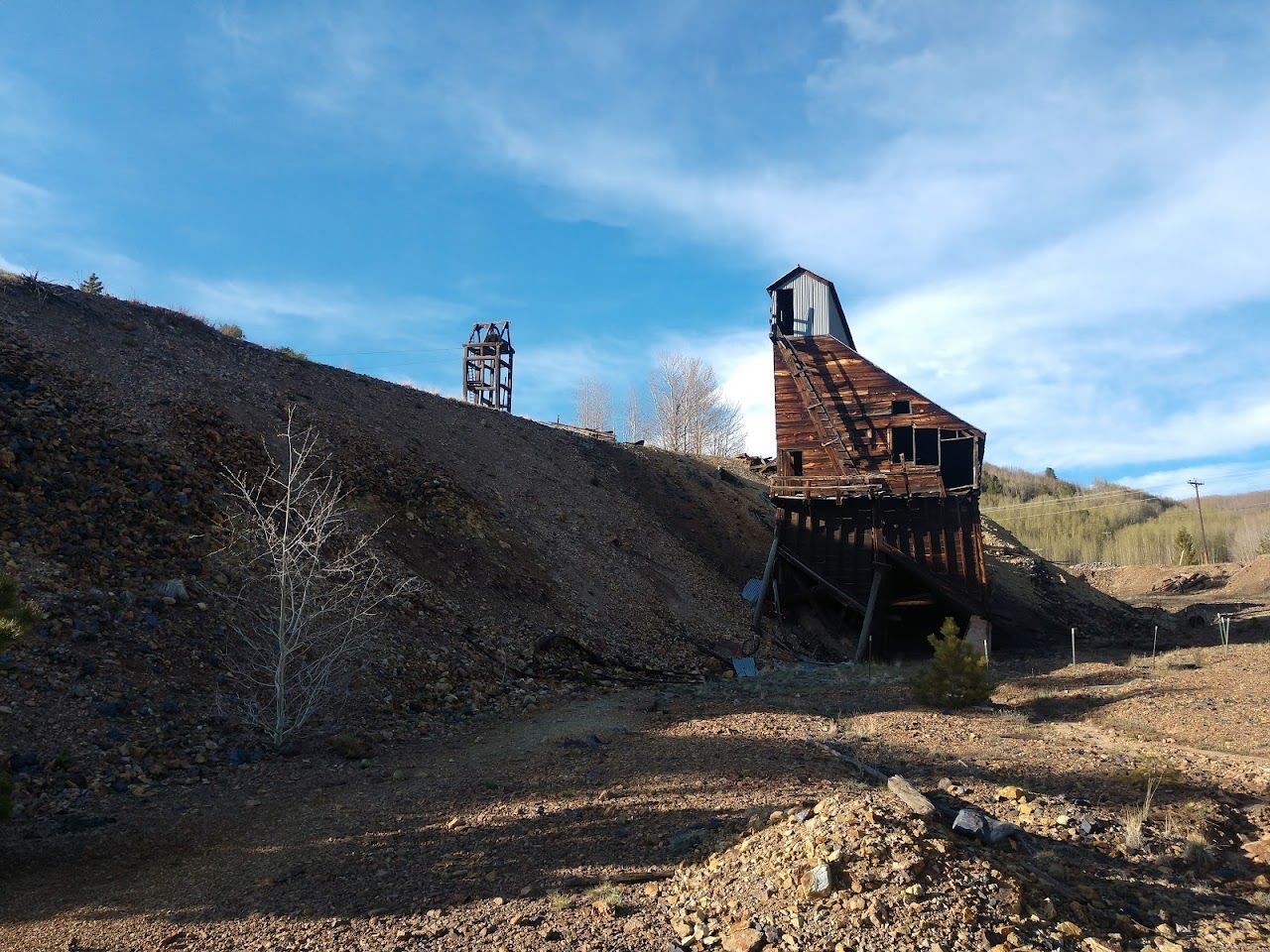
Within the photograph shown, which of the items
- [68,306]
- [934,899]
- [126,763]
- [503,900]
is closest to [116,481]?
[126,763]

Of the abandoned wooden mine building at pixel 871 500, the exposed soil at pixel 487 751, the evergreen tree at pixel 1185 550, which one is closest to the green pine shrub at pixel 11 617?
the exposed soil at pixel 487 751

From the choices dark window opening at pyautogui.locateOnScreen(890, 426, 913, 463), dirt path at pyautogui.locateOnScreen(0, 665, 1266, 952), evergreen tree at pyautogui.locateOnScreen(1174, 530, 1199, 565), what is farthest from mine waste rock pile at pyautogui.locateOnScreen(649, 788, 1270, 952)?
evergreen tree at pyautogui.locateOnScreen(1174, 530, 1199, 565)

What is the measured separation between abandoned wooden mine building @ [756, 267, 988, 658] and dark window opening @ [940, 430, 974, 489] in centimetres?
3

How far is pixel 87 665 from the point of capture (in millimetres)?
10328

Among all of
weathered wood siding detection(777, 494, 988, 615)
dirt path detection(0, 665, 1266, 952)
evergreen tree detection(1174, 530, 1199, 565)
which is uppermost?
evergreen tree detection(1174, 530, 1199, 565)

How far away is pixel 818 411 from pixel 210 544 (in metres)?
15.9

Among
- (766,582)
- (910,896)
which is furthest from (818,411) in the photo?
(910,896)

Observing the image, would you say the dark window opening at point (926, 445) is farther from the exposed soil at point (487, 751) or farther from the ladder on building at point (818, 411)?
the exposed soil at point (487, 751)

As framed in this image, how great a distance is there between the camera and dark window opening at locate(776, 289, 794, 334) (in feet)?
83.3

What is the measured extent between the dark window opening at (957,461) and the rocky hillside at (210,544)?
6.36 m

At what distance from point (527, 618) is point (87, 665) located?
810 cm

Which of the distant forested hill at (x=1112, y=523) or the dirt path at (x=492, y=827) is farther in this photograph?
the distant forested hill at (x=1112, y=523)

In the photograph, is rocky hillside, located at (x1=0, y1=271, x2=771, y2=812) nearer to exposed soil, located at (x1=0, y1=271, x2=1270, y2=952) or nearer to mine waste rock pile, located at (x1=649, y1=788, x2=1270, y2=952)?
exposed soil, located at (x1=0, y1=271, x2=1270, y2=952)

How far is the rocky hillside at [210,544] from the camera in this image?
10062 millimetres
